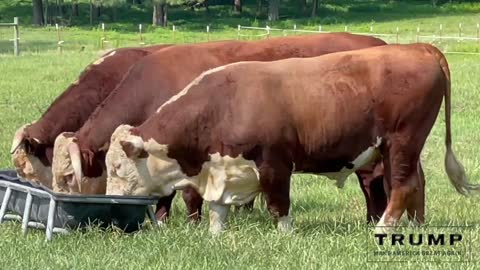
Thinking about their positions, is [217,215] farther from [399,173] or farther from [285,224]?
[399,173]

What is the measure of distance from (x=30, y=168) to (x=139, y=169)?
1697mm

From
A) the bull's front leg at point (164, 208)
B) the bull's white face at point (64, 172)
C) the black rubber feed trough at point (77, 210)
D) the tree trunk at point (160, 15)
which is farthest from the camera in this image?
the tree trunk at point (160, 15)

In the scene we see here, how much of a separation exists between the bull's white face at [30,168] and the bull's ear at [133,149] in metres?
1.59

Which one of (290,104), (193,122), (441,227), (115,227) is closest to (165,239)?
(115,227)

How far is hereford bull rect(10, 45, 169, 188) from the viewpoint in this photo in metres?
8.29

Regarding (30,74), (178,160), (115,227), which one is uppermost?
(178,160)

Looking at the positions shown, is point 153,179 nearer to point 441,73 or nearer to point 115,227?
point 115,227

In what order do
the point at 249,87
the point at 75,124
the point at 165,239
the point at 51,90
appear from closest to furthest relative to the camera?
the point at 165,239, the point at 249,87, the point at 75,124, the point at 51,90

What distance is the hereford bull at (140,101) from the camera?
7.74 meters

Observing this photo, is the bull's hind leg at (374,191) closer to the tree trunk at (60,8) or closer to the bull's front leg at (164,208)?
the bull's front leg at (164,208)

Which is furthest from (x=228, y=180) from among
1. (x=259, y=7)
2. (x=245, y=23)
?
(x=259, y=7)

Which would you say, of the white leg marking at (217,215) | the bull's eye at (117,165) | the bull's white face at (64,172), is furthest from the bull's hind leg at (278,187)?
the bull's white face at (64,172)

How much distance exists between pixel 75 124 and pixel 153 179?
166 centimetres

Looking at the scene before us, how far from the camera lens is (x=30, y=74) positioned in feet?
75.3
